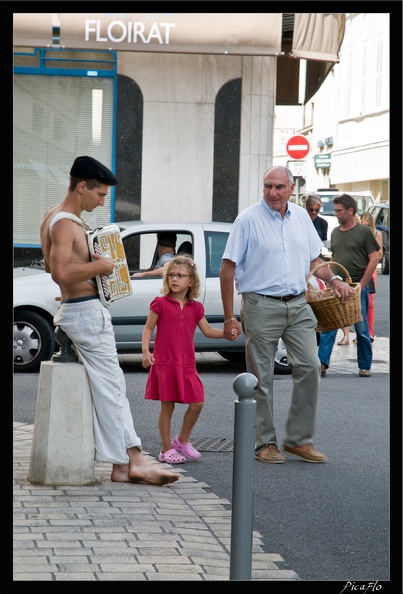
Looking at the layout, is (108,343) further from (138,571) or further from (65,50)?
(65,50)

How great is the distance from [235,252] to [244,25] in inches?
374

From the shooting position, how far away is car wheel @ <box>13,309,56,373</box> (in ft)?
37.4

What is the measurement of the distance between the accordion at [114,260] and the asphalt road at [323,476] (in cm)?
129

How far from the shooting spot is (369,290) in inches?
501

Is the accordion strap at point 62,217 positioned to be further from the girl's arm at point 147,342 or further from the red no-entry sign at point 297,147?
the red no-entry sign at point 297,147

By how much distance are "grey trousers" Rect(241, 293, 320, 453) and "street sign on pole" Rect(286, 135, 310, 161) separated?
15.1m

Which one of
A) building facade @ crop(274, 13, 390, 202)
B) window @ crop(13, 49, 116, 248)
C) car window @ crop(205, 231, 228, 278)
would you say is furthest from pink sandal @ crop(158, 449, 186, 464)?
building facade @ crop(274, 13, 390, 202)

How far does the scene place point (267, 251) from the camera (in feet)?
24.9

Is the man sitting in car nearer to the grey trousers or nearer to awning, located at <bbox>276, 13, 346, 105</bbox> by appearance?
the grey trousers

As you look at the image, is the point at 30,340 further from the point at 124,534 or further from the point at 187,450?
the point at 124,534

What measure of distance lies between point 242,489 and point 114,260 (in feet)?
8.65

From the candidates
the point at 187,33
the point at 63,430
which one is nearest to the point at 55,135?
the point at 187,33

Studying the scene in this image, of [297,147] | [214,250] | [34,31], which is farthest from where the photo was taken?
[297,147]

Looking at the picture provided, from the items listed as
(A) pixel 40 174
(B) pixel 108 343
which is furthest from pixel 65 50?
(B) pixel 108 343
